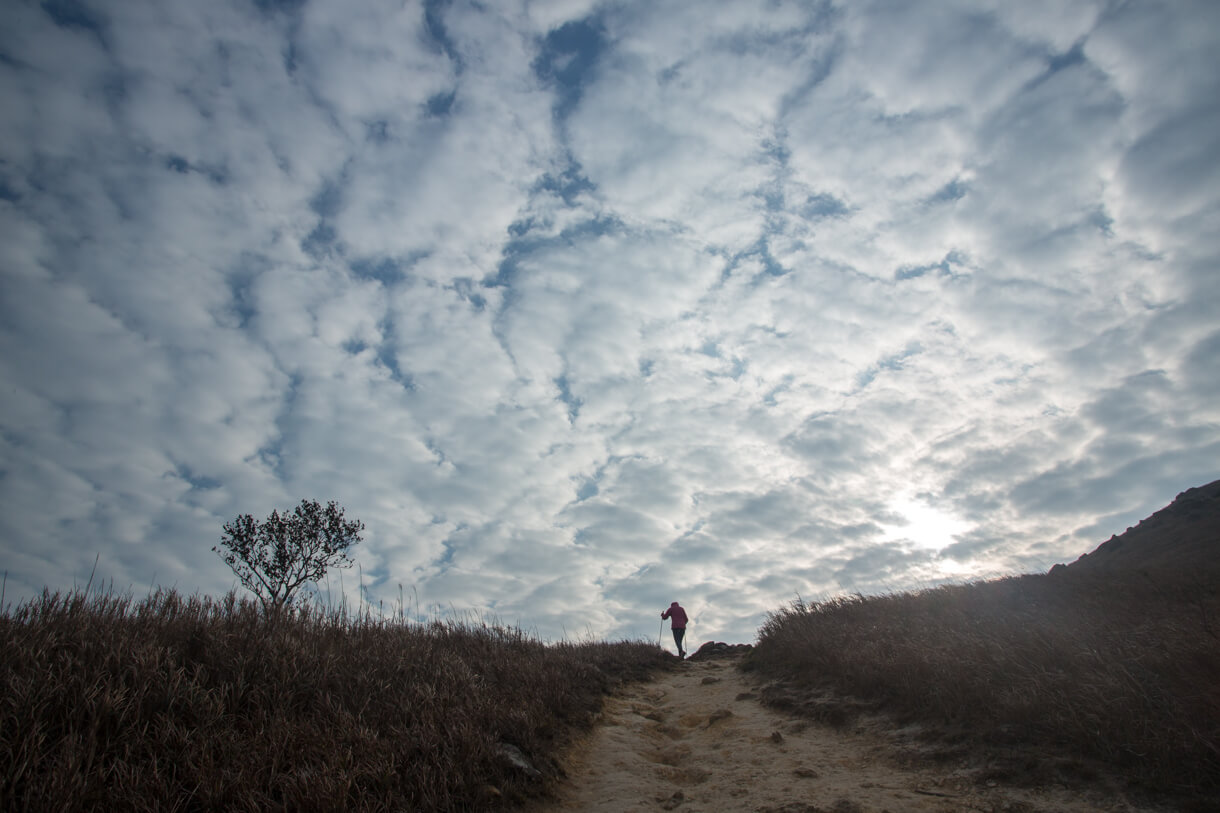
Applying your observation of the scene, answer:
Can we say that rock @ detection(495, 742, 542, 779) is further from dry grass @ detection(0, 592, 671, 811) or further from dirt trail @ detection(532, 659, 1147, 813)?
→ dirt trail @ detection(532, 659, 1147, 813)

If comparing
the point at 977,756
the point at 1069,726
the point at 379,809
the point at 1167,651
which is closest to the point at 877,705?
the point at 977,756

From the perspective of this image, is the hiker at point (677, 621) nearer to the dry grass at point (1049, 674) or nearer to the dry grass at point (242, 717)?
Result: the dry grass at point (1049, 674)

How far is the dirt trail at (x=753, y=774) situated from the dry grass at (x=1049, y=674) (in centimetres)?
47

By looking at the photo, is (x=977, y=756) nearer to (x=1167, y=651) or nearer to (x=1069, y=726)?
(x=1069, y=726)

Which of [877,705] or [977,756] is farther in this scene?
[877,705]

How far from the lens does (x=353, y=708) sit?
609 cm

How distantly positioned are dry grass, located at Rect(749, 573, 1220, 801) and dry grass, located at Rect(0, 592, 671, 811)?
14.7ft

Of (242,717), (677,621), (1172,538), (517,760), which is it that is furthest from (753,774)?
(1172,538)

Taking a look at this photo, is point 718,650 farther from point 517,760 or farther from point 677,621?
point 517,760

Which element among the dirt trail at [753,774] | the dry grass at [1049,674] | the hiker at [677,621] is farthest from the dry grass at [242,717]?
the hiker at [677,621]

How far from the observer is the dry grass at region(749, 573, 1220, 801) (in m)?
5.16

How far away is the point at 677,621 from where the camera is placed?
18.6m

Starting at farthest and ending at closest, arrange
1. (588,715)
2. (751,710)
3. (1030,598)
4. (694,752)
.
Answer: (1030,598), (751,710), (588,715), (694,752)

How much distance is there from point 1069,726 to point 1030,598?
668 cm
